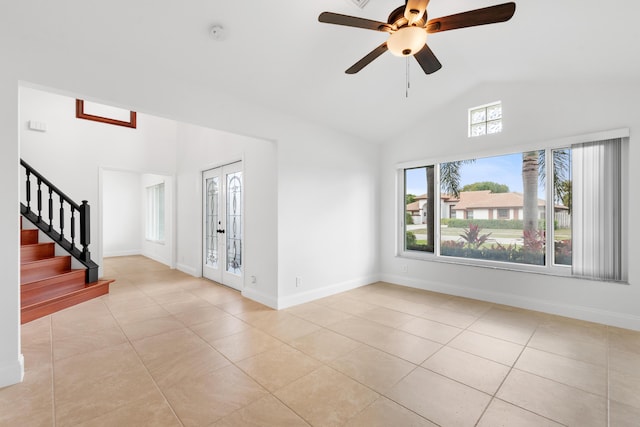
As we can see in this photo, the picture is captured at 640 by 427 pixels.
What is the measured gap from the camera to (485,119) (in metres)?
4.30

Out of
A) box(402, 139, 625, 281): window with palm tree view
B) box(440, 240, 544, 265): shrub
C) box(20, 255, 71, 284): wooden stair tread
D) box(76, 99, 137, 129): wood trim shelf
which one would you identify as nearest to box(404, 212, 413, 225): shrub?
box(402, 139, 625, 281): window with palm tree view

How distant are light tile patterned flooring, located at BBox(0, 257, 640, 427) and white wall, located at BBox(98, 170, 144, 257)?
5663 millimetres

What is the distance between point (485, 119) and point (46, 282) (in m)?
6.67

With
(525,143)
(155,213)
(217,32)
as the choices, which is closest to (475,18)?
(217,32)

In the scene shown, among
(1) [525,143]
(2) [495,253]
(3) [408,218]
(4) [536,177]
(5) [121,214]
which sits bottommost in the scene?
(2) [495,253]

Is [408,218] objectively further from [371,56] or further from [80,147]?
[80,147]

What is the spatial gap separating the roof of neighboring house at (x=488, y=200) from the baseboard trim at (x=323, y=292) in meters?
2.01

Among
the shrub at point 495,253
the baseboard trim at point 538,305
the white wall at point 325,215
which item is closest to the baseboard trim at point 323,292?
the white wall at point 325,215

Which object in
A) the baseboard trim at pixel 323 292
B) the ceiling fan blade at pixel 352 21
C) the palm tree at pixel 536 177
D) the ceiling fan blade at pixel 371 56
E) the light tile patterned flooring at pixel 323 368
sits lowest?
the light tile patterned flooring at pixel 323 368

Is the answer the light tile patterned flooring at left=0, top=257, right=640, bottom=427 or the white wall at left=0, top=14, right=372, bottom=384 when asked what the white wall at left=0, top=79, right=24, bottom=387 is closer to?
the white wall at left=0, top=14, right=372, bottom=384

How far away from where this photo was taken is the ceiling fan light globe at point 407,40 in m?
2.02

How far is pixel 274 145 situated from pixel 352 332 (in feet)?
8.56

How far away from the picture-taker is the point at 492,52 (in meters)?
3.33

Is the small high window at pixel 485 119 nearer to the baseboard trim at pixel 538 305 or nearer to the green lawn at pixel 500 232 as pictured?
the green lawn at pixel 500 232
